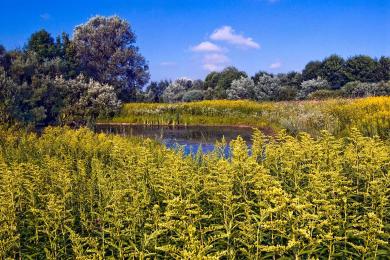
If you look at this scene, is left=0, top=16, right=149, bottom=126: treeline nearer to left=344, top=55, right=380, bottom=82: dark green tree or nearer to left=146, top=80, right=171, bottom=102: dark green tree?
left=146, top=80, right=171, bottom=102: dark green tree

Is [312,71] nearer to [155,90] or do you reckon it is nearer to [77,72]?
[155,90]

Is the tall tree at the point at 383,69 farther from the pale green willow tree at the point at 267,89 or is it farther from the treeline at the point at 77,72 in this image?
the treeline at the point at 77,72

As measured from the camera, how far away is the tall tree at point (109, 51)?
166ft

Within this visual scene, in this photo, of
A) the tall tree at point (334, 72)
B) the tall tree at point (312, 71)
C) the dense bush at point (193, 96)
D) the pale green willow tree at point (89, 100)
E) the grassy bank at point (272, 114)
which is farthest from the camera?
the tall tree at point (312, 71)

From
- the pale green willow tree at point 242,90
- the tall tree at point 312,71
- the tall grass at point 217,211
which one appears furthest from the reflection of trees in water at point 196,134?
the tall tree at point 312,71

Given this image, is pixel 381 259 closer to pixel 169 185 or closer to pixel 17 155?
pixel 169 185

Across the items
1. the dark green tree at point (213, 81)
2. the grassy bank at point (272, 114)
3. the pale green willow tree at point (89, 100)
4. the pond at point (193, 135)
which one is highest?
the dark green tree at point (213, 81)

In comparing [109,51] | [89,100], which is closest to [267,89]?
[109,51]

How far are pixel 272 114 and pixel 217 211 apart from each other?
27.4 m

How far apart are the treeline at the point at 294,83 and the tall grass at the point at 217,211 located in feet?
147

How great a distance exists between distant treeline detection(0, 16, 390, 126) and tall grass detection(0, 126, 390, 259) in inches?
584

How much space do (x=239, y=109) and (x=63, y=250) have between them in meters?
33.2

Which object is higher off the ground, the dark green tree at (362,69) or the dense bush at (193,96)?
the dark green tree at (362,69)

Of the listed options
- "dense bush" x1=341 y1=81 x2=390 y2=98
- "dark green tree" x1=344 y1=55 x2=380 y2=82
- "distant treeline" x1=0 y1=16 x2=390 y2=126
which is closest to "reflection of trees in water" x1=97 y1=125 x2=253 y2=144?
"distant treeline" x1=0 y1=16 x2=390 y2=126
